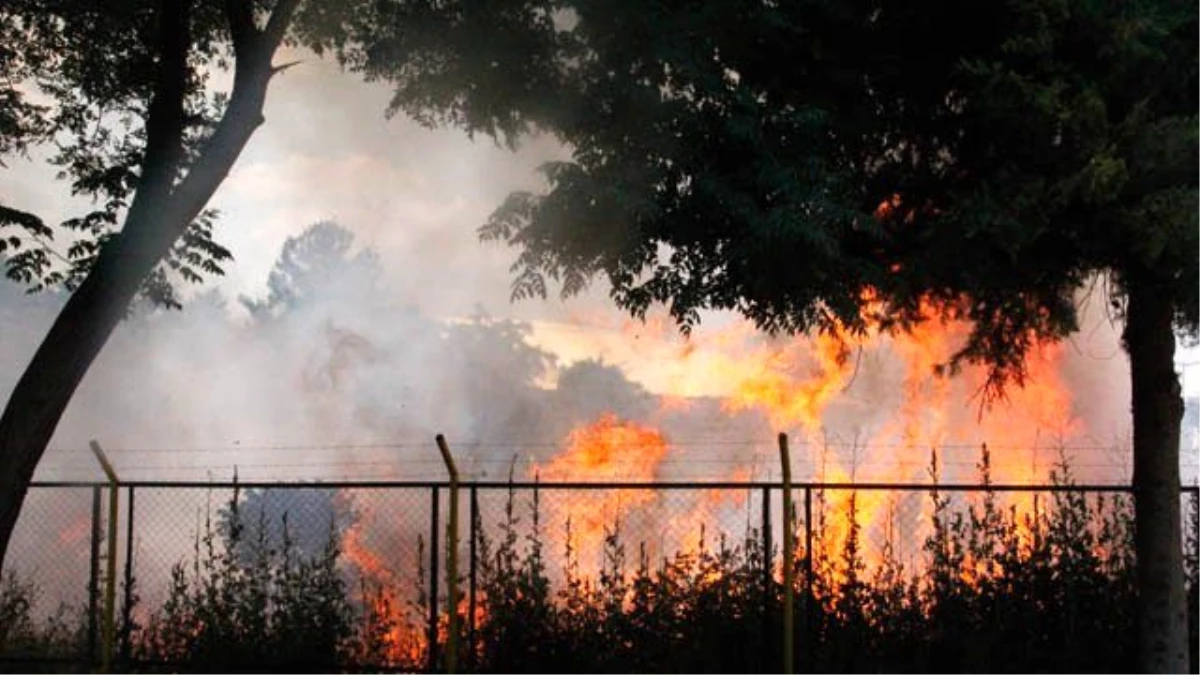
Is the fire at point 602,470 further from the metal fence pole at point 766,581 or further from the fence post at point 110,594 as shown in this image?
the metal fence pole at point 766,581

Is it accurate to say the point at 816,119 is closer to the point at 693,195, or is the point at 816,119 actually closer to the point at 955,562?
the point at 693,195

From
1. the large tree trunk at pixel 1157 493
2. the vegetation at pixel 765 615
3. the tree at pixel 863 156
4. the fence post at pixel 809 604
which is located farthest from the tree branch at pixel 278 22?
the large tree trunk at pixel 1157 493

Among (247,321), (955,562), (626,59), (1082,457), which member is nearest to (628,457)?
(1082,457)

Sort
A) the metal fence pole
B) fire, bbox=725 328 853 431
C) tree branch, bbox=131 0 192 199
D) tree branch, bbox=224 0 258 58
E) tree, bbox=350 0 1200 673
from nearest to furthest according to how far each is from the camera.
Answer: tree, bbox=350 0 1200 673 → the metal fence pole → tree branch, bbox=131 0 192 199 → tree branch, bbox=224 0 258 58 → fire, bbox=725 328 853 431

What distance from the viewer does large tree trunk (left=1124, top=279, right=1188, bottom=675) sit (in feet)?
27.5

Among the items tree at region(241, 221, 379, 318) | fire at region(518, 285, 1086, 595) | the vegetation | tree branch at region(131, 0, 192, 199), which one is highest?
tree at region(241, 221, 379, 318)

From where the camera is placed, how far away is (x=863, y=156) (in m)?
8.27

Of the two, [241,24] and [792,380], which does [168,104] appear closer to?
[241,24]

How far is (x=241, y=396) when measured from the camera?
5303cm

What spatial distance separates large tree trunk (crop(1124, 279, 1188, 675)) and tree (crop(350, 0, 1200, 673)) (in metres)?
0.02

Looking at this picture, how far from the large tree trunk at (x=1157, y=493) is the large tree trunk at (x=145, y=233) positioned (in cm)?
773

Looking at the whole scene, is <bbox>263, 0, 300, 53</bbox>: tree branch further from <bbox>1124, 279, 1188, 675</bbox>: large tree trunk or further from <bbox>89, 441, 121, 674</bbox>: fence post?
<bbox>1124, 279, 1188, 675</bbox>: large tree trunk

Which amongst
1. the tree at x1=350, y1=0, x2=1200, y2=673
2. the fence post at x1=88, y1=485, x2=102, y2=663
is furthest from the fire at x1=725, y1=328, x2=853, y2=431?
the fence post at x1=88, y1=485, x2=102, y2=663

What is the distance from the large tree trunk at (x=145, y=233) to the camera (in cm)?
884
